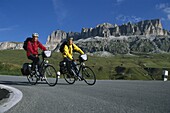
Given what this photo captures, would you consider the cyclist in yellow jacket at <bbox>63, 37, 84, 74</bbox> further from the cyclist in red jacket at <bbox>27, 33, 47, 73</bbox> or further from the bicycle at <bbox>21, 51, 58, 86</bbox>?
the cyclist in red jacket at <bbox>27, 33, 47, 73</bbox>

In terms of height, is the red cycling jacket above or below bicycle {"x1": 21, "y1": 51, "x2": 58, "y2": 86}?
above

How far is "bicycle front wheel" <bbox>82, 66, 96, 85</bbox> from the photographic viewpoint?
11.4 meters

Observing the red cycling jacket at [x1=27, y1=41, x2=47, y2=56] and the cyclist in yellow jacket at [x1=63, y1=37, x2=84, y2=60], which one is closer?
the red cycling jacket at [x1=27, y1=41, x2=47, y2=56]

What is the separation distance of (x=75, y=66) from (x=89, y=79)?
86cm

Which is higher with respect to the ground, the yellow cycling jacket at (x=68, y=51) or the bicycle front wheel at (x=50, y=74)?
the yellow cycling jacket at (x=68, y=51)

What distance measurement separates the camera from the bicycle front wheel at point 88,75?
11406mm

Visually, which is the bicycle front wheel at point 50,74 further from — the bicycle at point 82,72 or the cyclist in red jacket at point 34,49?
the bicycle at point 82,72

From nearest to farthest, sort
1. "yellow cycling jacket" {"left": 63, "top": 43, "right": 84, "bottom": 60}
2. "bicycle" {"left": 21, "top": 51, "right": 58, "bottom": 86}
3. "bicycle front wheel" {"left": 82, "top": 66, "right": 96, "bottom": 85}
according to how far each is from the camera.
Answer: "bicycle" {"left": 21, "top": 51, "right": 58, "bottom": 86} → "bicycle front wheel" {"left": 82, "top": 66, "right": 96, "bottom": 85} → "yellow cycling jacket" {"left": 63, "top": 43, "right": 84, "bottom": 60}

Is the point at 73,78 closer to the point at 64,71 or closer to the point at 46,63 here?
the point at 64,71

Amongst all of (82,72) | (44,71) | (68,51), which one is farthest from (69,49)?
(44,71)

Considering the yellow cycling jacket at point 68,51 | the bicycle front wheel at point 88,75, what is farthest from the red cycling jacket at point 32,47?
the bicycle front wheel at point 88,75

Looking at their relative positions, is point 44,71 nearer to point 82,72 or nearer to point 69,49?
point 69,49

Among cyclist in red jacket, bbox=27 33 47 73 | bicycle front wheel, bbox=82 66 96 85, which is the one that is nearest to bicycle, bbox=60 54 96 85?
bicycle front wheel, bbox=82 66 96 85

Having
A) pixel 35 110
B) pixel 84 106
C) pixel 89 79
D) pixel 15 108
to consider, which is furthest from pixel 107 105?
pixel 89 79
